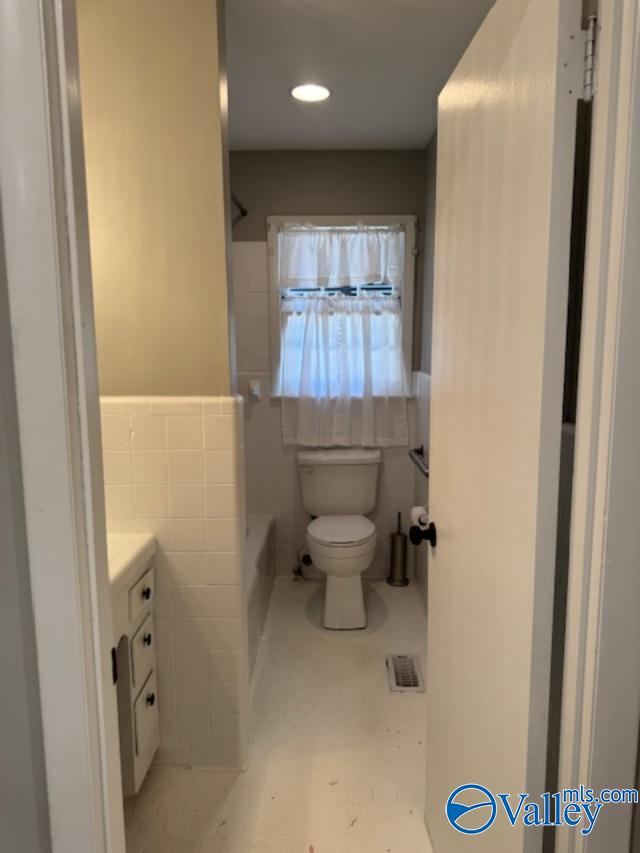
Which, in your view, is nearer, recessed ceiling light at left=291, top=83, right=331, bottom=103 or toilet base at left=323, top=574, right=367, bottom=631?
recessed ceiling light at left=291, top=83, right=331, bottom=103

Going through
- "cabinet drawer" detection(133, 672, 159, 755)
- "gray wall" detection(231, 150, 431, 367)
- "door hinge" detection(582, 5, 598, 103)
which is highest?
"gray wall" detection(231, 150, 431, 367)

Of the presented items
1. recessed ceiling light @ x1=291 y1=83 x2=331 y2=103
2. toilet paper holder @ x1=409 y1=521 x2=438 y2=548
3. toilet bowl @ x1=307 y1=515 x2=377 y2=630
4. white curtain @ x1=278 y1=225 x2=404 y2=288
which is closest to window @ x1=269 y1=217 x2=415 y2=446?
white curtain @ x1=278 y1=225 x2=404 y2=288

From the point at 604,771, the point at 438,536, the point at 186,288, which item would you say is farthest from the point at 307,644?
the point at 604,771

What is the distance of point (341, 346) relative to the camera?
3041 mm

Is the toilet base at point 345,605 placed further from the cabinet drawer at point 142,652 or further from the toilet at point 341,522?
the cabinet drawer at point 142,652

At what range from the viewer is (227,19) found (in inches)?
69.8

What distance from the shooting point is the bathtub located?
2346mm

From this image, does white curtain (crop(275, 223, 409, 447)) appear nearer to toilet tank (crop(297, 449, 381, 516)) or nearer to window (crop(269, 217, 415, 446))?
A: window (crop(269, 217, 415, 446))

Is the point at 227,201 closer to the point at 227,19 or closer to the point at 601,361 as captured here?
the point at 227,19

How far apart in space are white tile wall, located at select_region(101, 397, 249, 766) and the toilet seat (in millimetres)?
832

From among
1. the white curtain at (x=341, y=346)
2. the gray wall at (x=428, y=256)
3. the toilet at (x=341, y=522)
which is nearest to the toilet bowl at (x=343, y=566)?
the toilet at (x=341, y=522)

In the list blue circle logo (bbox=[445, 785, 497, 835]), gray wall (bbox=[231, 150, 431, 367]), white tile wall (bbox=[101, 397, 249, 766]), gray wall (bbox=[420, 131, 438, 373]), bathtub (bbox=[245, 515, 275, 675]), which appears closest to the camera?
blue circle logo (bbox=[445, 785, 497, 835])

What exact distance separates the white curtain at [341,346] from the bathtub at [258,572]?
52 cm

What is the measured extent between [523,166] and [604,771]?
3.03 feet
